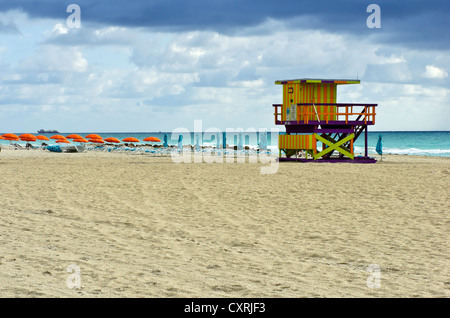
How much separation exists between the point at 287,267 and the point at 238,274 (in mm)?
731

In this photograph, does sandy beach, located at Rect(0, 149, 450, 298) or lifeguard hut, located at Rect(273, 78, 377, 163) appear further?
lifeguard hut, located at Rect(273, 78, 377, 163)

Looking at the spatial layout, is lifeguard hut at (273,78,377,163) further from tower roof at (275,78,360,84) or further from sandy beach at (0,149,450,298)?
sandy beach at (0,149,450,298)

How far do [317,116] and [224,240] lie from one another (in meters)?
17.7

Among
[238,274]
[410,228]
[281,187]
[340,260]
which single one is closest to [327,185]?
[281,187]

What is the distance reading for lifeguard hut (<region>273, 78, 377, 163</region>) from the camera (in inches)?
1005

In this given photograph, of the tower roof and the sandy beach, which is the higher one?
the tower roof

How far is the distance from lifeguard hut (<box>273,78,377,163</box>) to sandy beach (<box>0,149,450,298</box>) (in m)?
10.5

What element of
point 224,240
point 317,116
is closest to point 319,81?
point 317,116

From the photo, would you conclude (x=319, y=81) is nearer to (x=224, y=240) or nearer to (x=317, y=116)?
(x=317, y=116)

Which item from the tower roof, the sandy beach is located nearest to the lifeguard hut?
the tower roof

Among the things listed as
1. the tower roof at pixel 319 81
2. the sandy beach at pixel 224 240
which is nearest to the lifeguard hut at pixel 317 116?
the tower roof at pixel 319 81

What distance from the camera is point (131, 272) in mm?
6258
